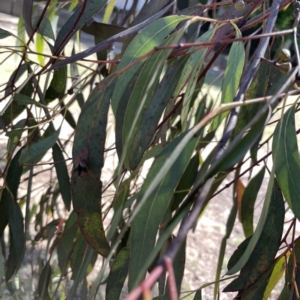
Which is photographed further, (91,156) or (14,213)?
(14,213)

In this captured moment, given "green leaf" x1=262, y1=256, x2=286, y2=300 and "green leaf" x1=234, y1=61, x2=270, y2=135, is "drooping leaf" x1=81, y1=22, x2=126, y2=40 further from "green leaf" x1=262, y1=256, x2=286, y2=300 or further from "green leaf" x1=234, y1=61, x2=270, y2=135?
"green leaf" x1=262, y1=256, x2=286, y2=300

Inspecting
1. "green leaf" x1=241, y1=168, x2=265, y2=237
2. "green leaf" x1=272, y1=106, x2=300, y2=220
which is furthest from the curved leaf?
"green leaf" x1=272, y1=106, x2=300, y2=220

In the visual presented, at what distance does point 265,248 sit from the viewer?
0.65 m

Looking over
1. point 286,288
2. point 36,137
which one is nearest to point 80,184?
point 286,288

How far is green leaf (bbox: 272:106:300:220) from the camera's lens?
0.52 m

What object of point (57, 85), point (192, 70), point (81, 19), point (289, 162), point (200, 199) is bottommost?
point (200, 199)

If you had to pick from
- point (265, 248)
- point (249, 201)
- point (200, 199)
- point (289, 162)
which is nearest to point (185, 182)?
point (249, 201)

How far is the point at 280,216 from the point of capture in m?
0.66

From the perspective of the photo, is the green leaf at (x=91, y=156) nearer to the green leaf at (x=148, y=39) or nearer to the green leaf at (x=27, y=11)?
the green leaf at (x=148, y=39)

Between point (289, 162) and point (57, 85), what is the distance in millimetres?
544

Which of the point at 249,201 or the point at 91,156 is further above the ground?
the point at 249,201

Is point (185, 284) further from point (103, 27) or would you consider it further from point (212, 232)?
point (103, 27)

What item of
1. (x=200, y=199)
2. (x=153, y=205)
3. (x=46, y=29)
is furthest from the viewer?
(x=46, y=29)

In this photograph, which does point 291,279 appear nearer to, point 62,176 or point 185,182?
point 185,182
